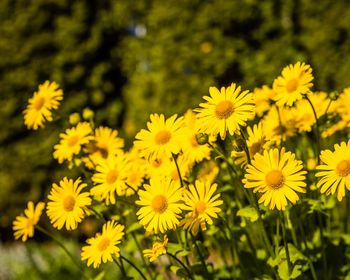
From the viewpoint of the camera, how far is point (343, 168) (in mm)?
1707

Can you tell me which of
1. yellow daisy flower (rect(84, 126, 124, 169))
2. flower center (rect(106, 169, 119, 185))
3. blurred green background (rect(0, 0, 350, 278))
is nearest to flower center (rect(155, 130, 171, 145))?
flower center (rect(106, 169, 119, 185))

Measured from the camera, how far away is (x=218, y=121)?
1790 mm

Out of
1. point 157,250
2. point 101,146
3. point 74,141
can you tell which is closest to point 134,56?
point 101,146

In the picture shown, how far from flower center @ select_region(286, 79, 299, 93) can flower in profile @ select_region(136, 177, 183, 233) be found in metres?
0.52

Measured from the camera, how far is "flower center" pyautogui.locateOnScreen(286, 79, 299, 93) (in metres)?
1.95

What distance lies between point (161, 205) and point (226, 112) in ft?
1.20

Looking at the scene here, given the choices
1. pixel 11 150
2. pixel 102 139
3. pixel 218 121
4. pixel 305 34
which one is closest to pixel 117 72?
pixel 11 150

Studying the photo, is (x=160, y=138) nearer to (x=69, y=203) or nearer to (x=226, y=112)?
(x=226, y=112)

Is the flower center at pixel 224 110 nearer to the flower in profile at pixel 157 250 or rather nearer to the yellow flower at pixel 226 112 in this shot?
the yellow flower at pixel 226 112

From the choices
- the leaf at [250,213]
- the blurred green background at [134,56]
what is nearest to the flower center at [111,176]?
the leaf at [250,213]

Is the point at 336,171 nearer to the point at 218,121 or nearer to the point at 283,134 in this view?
the point at 218,121

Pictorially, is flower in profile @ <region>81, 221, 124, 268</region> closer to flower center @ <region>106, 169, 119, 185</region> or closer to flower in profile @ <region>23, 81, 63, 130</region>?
flower center @ <region>106, 169, 119, 185</region>

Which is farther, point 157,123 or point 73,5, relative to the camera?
point 73,5

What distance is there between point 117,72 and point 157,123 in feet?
10.1
